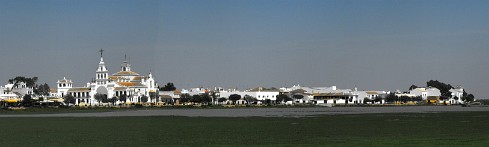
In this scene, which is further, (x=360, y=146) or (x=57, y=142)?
(x=57, y=142)

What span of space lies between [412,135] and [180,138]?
35.8 feet

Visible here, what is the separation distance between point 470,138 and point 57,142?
18099 mm

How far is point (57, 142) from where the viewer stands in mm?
40688

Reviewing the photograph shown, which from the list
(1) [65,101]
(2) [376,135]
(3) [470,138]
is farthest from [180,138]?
(1) [65,101]

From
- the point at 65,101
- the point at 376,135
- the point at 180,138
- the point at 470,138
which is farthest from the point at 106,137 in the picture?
the point at 65,101

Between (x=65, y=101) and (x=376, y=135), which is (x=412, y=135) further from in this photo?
(x=65, y=101)

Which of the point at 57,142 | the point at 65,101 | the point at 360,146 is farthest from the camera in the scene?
the point at 65,101

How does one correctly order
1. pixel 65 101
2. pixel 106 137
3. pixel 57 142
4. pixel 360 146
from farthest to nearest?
pixel 65 101
pixel 106 137
pixel 57 142
pixel 360 146

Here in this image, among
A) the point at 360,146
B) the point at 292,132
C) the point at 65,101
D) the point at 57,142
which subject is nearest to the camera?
the point at 360,146

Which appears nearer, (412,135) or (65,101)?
(412,135)

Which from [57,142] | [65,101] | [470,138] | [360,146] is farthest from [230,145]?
[65,101]

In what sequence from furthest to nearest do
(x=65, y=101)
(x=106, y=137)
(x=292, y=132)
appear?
1. (x=65, y=101)
2. (x=292, y=132)
3. (x=106, y=137)

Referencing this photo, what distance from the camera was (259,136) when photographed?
1754 inches

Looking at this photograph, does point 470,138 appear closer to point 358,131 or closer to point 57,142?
point 358,131
